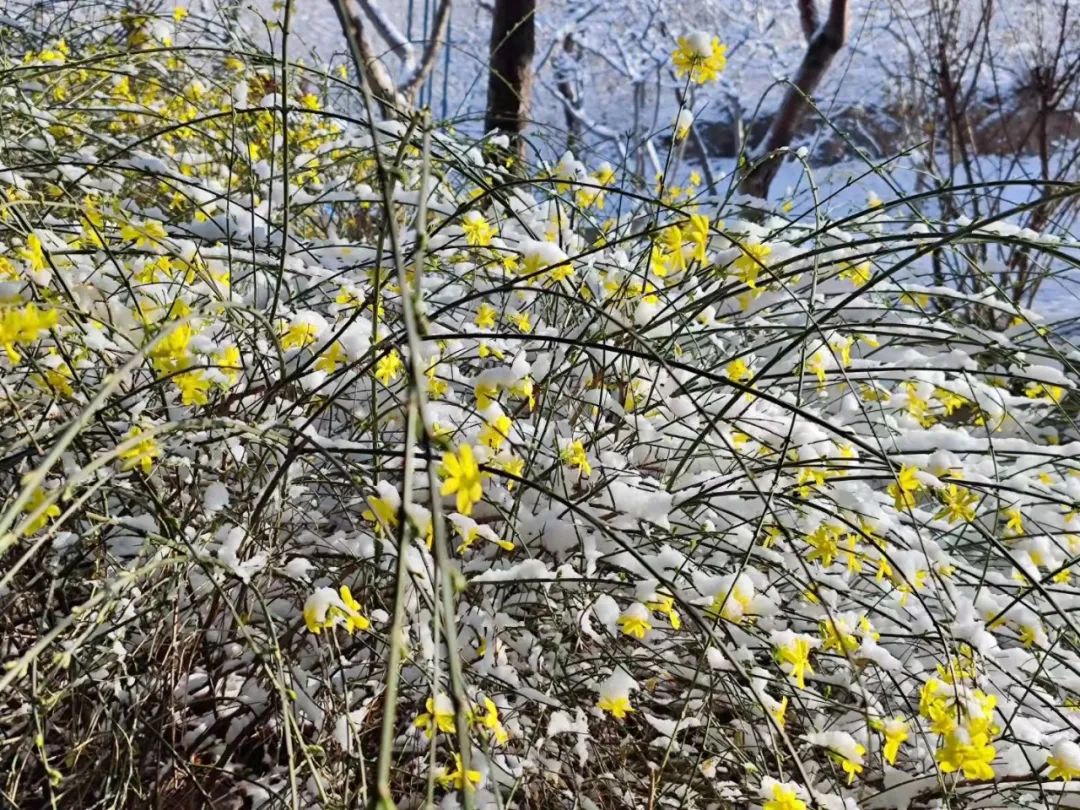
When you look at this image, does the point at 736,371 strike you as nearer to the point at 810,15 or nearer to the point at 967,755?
the point at 967,755

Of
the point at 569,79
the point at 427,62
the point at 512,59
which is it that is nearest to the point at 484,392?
the point at 512,59

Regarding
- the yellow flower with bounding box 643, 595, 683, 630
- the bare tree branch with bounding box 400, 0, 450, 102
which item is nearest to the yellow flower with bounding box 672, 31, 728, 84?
the yellow flower with bounding box 643, 595, 683, 630

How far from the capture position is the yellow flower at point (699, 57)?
50.1 inches

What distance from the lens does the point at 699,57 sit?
1.29m

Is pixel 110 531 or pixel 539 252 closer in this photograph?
pixel 539 252

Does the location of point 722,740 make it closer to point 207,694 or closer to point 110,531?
point 207,694

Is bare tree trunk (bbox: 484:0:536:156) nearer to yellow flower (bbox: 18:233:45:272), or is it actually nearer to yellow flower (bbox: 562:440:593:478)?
yellow flower (bbox: 562:440:593:478)

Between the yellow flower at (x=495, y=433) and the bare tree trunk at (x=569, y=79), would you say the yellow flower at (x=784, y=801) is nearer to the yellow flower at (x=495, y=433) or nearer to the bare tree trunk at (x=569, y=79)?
the yellow flower at (x=495, y=433)

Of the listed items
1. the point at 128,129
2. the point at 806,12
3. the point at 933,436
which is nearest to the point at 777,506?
the point at 933,436

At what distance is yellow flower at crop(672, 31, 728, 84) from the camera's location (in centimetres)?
127

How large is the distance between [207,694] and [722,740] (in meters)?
0.65

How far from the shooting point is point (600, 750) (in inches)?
44.6

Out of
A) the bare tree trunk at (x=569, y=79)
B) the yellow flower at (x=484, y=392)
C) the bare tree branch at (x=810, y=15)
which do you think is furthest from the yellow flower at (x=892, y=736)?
the bare tree trunk at (x=569, y=79)

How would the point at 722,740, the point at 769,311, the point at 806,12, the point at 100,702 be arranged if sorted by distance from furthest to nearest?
1. the point at 806,12
2. the point at 769,311
3. the point at 722,740
4. the point at 100,702
